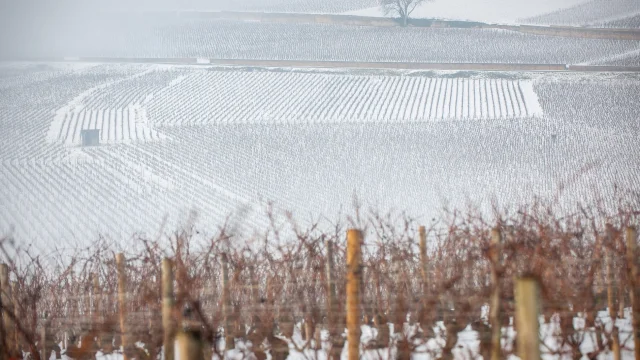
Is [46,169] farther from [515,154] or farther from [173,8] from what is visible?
[173,8]

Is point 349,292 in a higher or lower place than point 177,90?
lower

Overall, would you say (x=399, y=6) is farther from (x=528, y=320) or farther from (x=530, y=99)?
(x=528, y=320)

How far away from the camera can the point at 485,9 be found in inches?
2008

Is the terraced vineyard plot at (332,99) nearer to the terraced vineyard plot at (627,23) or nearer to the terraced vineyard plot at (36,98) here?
the terraced vineyard plot at (36,98)

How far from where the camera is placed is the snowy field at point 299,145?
18.8 meters

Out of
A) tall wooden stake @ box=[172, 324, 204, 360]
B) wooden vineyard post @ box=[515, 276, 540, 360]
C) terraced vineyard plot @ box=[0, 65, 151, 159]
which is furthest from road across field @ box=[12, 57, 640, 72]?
tall wooden stake @ box=[172, 324, 204, 360]

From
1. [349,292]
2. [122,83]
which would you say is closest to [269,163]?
[122,83]

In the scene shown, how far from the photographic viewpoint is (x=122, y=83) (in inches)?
1383

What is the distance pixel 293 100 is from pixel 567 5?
23.0 metres

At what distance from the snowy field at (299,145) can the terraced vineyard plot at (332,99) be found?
7 centimetres

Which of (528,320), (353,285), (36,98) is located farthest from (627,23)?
(528,320)

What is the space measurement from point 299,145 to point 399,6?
27.4m

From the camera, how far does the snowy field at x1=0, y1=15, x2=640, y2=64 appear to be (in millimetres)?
39844

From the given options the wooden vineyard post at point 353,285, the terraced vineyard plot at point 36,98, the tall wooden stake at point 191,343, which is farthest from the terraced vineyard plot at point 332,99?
the tall wooden stake at point 191,343
